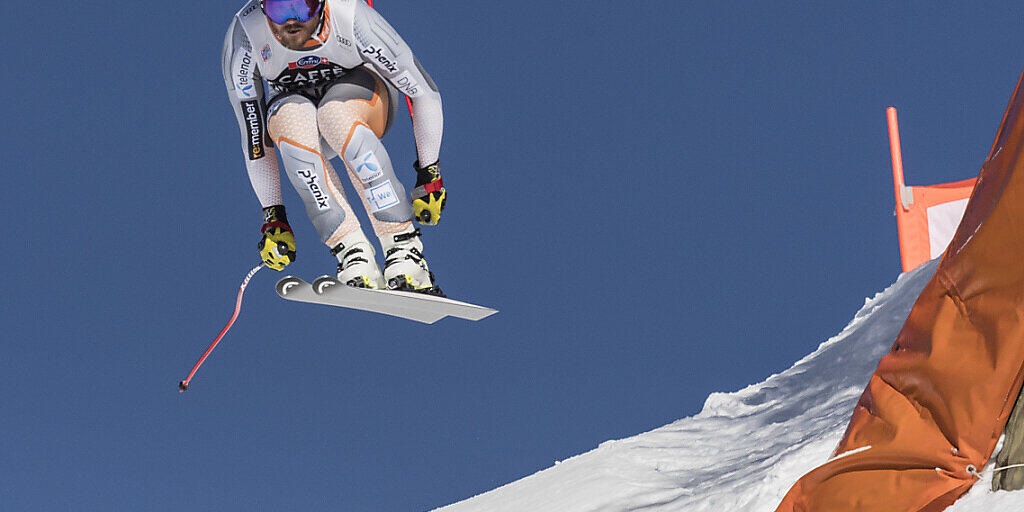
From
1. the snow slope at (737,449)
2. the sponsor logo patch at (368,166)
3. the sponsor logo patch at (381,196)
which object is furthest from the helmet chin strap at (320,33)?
the snow slope at (737,449)

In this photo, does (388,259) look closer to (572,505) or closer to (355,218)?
(355,218)

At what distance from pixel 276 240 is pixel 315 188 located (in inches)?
18.9

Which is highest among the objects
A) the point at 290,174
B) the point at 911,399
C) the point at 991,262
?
the point at 290,174

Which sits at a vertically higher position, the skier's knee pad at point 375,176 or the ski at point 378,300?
the skier's knee pad at point 375,176

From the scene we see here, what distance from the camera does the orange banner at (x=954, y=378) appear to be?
11.5 ft

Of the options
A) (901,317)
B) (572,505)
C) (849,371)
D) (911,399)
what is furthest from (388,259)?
(901,317)

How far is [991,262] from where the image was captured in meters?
3.60

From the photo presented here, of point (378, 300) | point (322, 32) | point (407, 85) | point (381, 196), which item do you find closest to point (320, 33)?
point (322, 32)

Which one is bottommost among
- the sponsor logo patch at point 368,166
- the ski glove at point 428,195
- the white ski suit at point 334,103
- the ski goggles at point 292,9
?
the ski glove at point 428,195

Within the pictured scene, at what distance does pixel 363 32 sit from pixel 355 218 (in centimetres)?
93

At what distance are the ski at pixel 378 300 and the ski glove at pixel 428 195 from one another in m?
0.47

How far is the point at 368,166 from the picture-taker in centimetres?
552

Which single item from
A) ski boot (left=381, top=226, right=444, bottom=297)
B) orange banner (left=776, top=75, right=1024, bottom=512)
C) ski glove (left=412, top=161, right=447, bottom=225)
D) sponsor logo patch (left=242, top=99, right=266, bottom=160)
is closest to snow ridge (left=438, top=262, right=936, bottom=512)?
orange banner (left=776, top=75, right=1024, bottom=512)

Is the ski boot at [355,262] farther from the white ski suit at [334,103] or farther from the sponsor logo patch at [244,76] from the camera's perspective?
the sponsor logo patch at [244,76]
